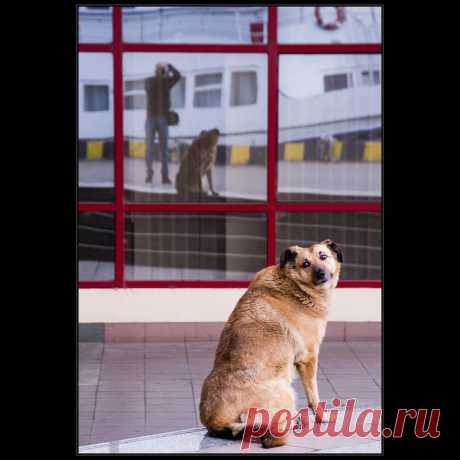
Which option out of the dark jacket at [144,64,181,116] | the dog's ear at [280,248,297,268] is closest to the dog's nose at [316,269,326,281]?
the dog's ear at [280,248,297,268]

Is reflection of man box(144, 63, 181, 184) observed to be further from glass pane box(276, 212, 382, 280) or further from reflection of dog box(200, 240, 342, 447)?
reflection of dog box(200, 240, 342, 447)

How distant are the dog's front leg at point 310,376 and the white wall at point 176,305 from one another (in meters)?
3.43

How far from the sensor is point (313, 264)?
283 inches

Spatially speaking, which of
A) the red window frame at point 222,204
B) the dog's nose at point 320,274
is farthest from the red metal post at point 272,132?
the dog's nose at point 320,274

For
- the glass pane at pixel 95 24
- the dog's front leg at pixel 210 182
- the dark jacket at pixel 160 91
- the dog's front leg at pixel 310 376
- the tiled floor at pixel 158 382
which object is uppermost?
the glass pane at pixel 95 24

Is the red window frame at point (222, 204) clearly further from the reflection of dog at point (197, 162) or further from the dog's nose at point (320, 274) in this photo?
the dog's nose at point (320, 274)

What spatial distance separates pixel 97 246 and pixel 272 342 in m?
4.25

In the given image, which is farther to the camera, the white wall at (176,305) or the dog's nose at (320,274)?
the white wall at (176,305)

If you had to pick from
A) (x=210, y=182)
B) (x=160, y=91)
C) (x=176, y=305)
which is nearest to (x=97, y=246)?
(x=176, y=305)

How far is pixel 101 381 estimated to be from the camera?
928cm

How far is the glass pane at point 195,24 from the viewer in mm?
10594

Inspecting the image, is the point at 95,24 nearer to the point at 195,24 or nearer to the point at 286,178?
the point at 195,24
